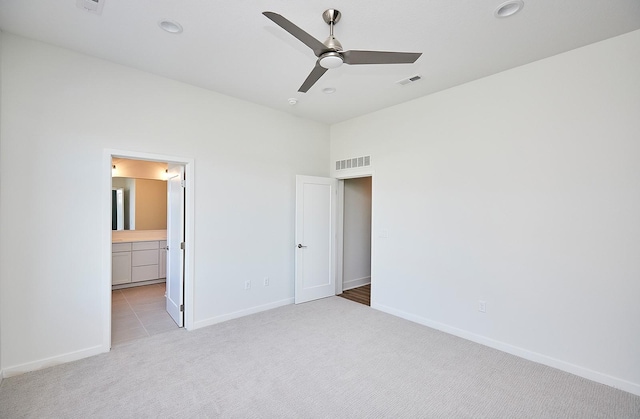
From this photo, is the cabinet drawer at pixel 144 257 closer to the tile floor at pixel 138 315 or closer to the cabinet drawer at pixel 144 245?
the cabinet drawer at pixel 144 245

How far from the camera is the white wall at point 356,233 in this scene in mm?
5672

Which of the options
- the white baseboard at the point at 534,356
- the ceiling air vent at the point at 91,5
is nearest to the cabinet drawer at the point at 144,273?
the ceiling air vent at the point at 91,5

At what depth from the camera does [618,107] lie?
256 centimetres

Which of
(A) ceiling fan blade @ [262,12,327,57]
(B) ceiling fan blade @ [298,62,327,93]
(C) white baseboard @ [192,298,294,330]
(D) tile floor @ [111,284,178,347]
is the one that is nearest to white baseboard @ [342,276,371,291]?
(C) white baseboard @ [192,298,294,330]

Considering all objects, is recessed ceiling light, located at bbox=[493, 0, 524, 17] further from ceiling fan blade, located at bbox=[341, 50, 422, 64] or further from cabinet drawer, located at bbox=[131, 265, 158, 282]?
cabinet drawer, located at bbox=[131, 265, 158, 282]

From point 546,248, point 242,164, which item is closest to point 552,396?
point 546,248

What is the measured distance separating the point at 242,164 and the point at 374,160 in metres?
2.03

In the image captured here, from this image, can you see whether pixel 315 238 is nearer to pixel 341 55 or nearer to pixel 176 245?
pixel 176 245

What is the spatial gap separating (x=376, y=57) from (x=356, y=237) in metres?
4.17

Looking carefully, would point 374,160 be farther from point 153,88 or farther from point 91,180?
point 91,180

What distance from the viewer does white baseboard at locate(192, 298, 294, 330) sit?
3753 mm

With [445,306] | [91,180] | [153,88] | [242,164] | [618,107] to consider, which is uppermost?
[153,88]

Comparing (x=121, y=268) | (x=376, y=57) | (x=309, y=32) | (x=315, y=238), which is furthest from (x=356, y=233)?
(x=121, y=268)

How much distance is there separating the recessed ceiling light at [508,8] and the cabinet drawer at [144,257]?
20.7ft
